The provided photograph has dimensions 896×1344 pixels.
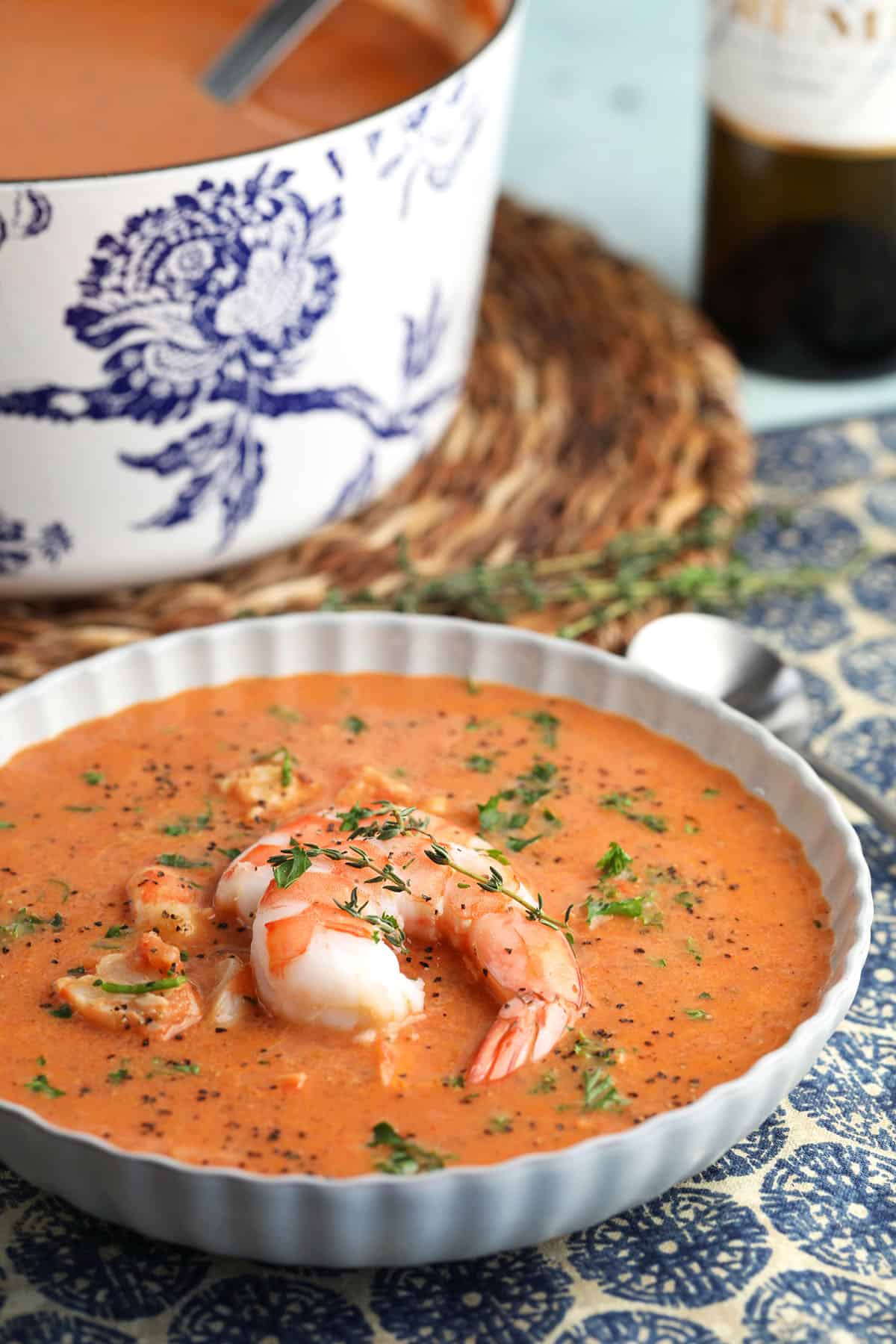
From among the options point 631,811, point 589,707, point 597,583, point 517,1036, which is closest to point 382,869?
point 517,1036

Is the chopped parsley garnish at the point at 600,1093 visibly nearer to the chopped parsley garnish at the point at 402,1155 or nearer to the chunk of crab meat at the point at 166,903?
the chopped parsley garnish at the point at 402,1155

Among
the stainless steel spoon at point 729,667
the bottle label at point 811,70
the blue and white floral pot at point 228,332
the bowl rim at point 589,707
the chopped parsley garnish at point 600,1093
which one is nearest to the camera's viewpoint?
the bowl rim at point 589,707

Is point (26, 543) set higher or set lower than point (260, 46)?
lower

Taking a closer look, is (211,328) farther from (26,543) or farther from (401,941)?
(401,941)

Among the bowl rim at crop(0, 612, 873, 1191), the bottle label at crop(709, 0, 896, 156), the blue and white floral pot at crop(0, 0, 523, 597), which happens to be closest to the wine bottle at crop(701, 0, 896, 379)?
the bottle label at crop(709, 0, 896, 156)

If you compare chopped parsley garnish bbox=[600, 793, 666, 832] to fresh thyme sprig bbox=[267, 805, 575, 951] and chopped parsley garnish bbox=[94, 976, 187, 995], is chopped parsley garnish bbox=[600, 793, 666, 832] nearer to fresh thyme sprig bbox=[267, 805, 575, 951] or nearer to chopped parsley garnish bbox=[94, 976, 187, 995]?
fresh thyme sprig bbox=[267, 805, 575, 951]

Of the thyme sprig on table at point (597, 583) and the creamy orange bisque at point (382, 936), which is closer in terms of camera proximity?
the creamy orange bisque at point (382, 936)

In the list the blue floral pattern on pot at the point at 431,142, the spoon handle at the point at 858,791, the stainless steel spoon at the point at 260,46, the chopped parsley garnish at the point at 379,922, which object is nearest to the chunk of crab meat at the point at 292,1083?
the chopped parsley garnish at the point at 379,922
